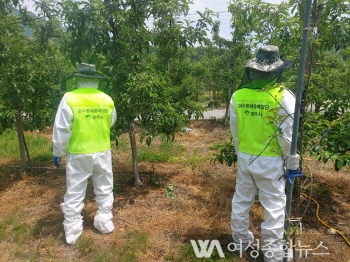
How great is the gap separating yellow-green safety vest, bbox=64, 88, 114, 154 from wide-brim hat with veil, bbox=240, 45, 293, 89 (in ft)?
5.57

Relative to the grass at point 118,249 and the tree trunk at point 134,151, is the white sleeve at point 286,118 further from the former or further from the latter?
the tree trunk at point 134,151

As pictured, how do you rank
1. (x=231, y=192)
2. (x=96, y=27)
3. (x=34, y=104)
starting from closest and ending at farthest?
1. (x=96, y=27)
2. (x=231, y=192)
3. (x=34, y=104)

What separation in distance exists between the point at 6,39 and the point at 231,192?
4.01 meters

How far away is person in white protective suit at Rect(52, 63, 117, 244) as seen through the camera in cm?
324

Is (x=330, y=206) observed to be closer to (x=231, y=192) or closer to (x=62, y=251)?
(x=231, y=192)

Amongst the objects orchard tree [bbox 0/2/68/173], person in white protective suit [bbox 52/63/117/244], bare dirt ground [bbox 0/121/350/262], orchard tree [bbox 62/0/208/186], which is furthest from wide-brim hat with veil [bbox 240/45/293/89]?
orchard tree [bbox 0/2/68/173]

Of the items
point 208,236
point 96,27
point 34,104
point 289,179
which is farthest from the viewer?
point 34,104

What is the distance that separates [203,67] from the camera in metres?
12.7

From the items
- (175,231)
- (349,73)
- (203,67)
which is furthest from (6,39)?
(203,67)

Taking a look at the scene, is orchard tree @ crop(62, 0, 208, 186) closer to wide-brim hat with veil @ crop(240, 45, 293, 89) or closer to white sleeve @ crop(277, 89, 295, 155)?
wide-brim hat with veil @ crop(240, 45, 293, 89)

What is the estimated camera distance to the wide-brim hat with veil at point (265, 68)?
277 cm

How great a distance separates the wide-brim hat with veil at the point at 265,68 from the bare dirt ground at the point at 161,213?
118 cm

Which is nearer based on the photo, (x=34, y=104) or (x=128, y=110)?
(x=128, y=110)

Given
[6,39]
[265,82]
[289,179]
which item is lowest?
[289,179]
